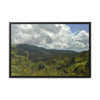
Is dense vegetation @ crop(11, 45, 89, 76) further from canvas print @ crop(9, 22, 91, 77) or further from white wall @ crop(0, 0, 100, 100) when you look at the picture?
white wall @ crop(0, 0, 100, 100)

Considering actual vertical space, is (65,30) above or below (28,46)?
above
